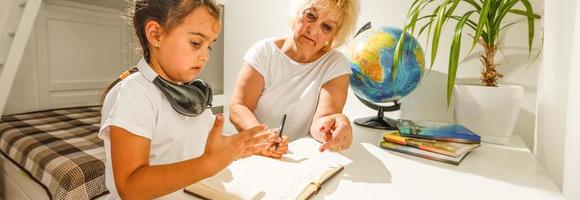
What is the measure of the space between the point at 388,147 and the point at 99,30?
2.02m

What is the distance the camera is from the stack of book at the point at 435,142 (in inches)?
28.9

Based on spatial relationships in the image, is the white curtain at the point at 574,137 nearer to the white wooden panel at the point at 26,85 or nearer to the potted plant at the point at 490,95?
the potted plant at the point at 490,95

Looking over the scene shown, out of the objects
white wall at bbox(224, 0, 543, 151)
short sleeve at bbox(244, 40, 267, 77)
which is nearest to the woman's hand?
short sleeve at bbox(244, 40, 267, 77)

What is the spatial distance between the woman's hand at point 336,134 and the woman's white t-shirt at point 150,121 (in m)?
0.31

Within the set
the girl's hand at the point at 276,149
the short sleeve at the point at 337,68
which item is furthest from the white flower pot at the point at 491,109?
the girl's hand at the point at 276,149

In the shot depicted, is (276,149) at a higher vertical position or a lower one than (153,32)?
lower

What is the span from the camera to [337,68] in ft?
3.41

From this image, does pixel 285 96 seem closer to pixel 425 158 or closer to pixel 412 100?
pixel 425 158

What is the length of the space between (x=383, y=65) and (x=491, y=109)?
1.11ft

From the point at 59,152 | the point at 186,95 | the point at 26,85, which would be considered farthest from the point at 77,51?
the point at 186,95

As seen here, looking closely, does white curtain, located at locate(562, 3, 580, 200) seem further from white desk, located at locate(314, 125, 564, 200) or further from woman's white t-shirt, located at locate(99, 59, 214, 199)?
woman's white t-shirt, located at locate(99, 59, 214, 199)

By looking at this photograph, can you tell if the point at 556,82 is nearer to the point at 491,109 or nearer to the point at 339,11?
the point at 491,109

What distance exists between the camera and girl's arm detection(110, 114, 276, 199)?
0.44 metres

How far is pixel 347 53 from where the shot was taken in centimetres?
115
